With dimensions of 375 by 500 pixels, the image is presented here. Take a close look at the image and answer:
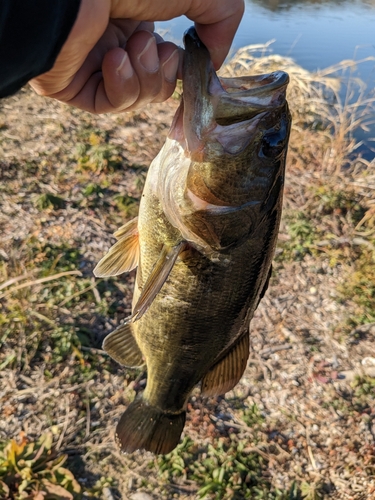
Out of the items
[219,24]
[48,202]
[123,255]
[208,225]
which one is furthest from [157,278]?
[48,202]

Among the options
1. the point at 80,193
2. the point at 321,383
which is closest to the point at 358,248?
the point at 321,383

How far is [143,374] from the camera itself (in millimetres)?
3512

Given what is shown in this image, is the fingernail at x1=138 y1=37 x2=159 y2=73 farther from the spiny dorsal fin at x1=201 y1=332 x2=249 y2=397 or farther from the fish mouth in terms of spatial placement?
the spiny dorsal fin at x1=201 y1=332 x2=249 y2=397

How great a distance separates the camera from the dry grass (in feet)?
10.1

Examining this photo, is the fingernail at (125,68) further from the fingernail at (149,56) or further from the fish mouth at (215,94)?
the fish mouth at (215,94)

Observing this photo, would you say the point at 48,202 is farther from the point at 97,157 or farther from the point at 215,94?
the point at 215,94

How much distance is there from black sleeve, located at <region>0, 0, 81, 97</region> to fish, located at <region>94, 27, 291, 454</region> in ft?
1.35

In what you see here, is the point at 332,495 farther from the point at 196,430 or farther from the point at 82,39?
the point at 82,39

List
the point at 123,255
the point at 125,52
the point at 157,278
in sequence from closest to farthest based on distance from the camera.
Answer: the point at 157,278
the point at 125,52
the point at 123,255

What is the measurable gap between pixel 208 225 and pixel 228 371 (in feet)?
2.39

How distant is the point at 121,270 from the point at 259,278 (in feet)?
1.96

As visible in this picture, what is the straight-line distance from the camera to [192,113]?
157 cm

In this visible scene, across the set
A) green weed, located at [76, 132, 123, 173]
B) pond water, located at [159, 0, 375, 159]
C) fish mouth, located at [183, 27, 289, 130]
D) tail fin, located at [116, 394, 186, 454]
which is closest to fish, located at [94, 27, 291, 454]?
fish mouth, located at [183, 27, 289, 130]

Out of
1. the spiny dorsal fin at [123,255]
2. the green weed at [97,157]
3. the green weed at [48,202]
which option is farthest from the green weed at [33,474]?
the green weed at [97,157]
